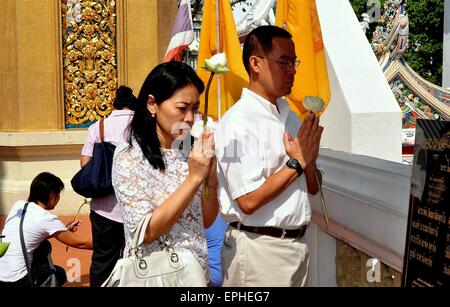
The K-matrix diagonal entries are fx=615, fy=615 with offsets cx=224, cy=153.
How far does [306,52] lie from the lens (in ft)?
11.9

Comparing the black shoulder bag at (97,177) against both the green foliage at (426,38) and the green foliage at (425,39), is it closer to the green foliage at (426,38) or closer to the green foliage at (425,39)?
the green foliage at (425,39)

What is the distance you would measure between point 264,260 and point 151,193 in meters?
0.57

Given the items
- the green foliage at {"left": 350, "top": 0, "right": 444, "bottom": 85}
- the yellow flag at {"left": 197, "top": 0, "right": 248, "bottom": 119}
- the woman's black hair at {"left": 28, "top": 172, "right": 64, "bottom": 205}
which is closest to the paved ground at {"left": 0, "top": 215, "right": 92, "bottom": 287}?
the woman's black hair at {"left": 28, "top": 172, "right": 64, "bottom": 205}

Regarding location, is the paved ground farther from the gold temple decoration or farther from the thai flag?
the thai flag

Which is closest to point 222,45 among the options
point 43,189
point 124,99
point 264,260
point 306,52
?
point 306,52

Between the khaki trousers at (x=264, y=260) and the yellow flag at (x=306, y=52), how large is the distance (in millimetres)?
1322

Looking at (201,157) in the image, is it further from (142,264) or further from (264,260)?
(264,260)

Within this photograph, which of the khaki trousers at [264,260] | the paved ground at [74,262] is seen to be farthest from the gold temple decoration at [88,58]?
the khaki trousers at [264,260]

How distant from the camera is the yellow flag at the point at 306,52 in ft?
11.8

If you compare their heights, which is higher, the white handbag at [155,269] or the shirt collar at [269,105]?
the shirt collar at [269,105]

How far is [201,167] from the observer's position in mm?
2166
